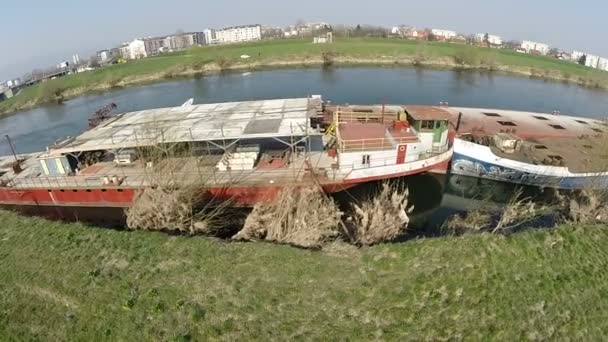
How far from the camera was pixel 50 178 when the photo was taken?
30.3 meters

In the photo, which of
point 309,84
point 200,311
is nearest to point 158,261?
point 200,311

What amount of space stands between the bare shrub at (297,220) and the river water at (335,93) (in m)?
44.8

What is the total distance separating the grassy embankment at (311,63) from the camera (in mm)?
87438

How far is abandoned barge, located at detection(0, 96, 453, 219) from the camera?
27.8m

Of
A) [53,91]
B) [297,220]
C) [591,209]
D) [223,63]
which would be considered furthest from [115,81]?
[591,209]

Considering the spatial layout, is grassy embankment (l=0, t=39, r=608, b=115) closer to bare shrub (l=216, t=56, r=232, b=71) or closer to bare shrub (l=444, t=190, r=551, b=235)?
bare shrub (l=216, t=56, r=232, b=71)

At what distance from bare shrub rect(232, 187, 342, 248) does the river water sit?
44.8 meters

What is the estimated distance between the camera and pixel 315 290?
1517 cm

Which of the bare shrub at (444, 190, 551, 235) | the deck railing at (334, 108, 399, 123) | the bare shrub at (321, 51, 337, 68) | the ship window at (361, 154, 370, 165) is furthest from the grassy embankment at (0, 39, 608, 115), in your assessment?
the ship window at (361, 154, 370, 165)

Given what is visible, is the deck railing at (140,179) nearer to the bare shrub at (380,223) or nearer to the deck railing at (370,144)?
the deck railing at (370,144)

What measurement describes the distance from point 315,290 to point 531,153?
28.2m

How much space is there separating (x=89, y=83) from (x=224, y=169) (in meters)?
85.8

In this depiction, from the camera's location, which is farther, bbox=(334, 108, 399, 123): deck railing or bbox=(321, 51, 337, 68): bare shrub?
bbox=(321, 51, 337, 68): bare shrub

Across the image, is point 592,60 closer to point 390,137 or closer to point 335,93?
point 335,93
